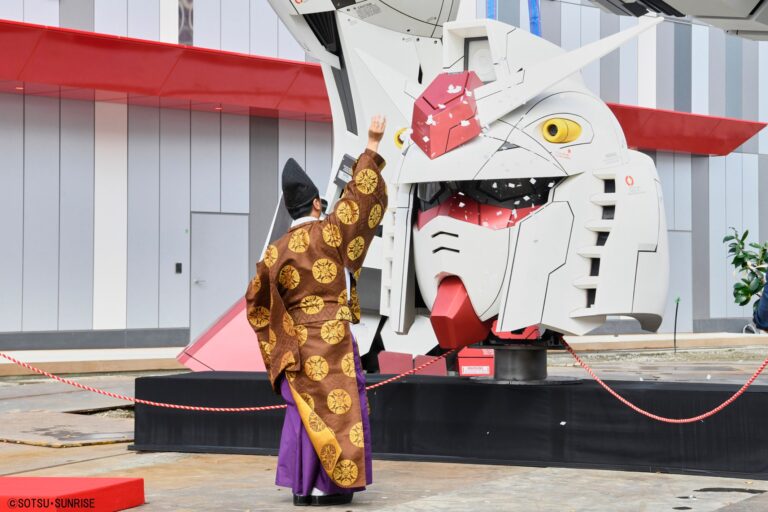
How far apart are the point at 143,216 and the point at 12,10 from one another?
3586 millimetres

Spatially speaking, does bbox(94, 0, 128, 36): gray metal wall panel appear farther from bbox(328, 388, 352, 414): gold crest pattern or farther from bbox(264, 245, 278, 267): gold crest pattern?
bbox(328, 388, 352, 414): gold crest pattern

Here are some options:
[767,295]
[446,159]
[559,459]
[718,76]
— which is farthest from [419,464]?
[718,76]

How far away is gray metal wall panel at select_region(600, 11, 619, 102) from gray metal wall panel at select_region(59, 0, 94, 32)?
A: 10816 millimetres

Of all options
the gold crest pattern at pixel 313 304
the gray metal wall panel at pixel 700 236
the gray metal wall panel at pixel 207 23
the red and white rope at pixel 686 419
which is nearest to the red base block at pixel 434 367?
the red and white rope at pixel 686 419

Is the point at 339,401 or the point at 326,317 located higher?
the point at 326,317

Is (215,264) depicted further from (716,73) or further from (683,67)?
(716,73)

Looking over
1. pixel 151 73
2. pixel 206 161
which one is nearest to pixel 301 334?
pixel 151 73

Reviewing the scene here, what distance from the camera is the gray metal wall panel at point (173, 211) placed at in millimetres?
19016

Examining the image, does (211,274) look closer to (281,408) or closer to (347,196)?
(281,408)

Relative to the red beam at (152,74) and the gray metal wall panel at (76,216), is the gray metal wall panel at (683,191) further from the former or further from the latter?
the gray metal wall panel at (76,216)

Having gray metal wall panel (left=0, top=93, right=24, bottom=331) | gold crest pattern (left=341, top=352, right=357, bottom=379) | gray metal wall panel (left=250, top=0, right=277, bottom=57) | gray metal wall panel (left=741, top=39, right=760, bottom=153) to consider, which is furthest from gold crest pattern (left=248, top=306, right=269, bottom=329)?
gray metal wall panel (left=741, top=39, right=760, bottom=153)

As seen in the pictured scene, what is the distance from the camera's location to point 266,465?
721 centimetres

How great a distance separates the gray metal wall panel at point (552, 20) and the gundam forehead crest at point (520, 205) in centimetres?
1702

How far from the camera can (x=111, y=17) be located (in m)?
18.2
